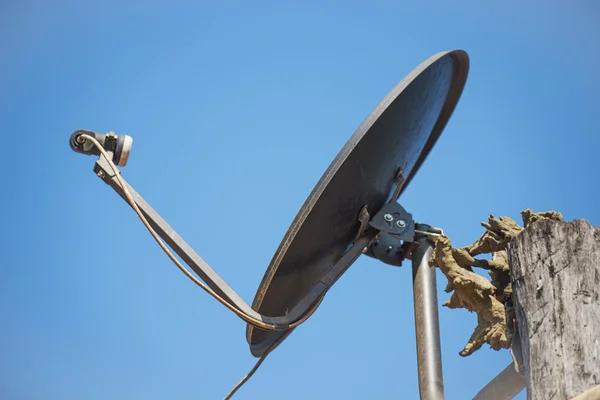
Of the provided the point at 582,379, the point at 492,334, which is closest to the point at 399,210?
the point at 492,334

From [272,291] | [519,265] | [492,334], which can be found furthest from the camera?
[272,291]

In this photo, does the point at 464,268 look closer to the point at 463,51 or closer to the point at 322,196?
the point at 322,196

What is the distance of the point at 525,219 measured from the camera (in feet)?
20.0

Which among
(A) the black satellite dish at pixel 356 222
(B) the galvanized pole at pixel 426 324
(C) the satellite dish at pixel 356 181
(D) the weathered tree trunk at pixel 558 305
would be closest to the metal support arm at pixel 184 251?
(A) the black satellite dish at pixel 356 222

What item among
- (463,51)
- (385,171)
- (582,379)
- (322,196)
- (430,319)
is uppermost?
(463,51)

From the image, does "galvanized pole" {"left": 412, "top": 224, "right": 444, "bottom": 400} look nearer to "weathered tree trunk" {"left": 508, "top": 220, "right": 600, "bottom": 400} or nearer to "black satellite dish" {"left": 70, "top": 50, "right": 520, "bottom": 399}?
"black satellite dish" {"left": 70, "top": 50, "right": 520, "bottom": 399}

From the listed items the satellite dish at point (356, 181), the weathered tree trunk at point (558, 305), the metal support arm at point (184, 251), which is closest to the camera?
the weathered tree trunk at point (558, 305)

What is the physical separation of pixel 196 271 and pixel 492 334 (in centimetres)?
217

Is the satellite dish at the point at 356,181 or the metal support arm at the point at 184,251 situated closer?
the metal support arm at the point at 184,251

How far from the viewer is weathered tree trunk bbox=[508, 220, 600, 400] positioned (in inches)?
191

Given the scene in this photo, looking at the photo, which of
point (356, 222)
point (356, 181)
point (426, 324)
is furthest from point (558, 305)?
point (356, 222)

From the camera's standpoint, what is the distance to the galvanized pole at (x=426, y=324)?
22.6ft

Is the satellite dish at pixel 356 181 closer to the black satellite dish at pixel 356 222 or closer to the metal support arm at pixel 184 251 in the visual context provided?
the black satellite dish at pixel 356 222

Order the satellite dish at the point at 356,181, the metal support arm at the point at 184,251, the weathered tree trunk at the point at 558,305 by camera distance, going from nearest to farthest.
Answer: the weathered tree trunk at the point at 558,305, the metal support arm at the point at 184,251, the satellite dish at the point at 356,181
